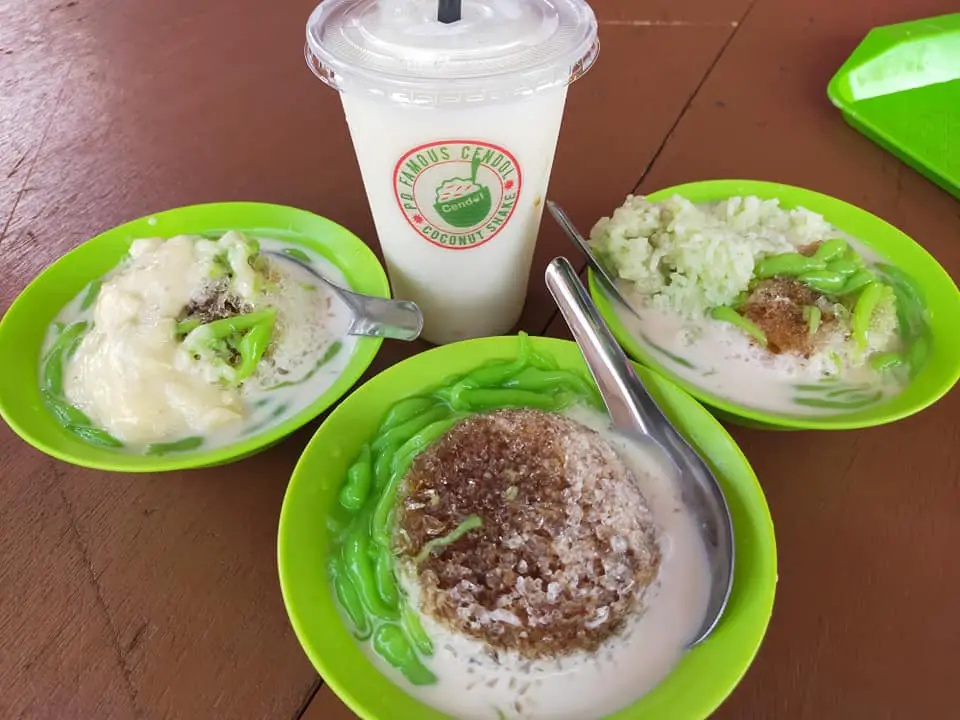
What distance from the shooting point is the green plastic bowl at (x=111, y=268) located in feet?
2.64

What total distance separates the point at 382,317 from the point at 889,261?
2.55 ft

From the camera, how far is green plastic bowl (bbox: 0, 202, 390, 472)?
81 cm

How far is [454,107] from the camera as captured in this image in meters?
0.75

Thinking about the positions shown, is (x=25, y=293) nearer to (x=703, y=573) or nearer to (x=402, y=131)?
(x=402, y=131)

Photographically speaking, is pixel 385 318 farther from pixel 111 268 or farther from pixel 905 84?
pixel 905 84

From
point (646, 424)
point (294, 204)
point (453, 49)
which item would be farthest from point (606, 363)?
point (294, 204)

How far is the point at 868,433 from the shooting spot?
95 cm

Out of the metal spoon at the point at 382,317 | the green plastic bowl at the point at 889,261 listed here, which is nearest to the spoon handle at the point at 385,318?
the metal spoon at the point at 382,317

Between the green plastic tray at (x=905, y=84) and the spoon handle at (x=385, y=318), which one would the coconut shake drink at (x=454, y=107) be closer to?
the spoon handle at (x=385, y=318)

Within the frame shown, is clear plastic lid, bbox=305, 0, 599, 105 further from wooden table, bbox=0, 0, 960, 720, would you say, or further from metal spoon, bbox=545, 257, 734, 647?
wooden table, bbox=0, 0, 960, 720

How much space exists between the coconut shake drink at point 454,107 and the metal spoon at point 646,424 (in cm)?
12

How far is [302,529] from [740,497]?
1.56 feet

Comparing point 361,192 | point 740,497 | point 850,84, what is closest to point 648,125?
point 850,84

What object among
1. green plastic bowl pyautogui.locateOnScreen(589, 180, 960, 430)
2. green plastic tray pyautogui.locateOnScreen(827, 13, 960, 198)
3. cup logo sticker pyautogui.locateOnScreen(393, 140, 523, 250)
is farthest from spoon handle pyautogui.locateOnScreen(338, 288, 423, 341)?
green plastic tray pyautogui.locateOnScreen(827, 13, 960, 198)
